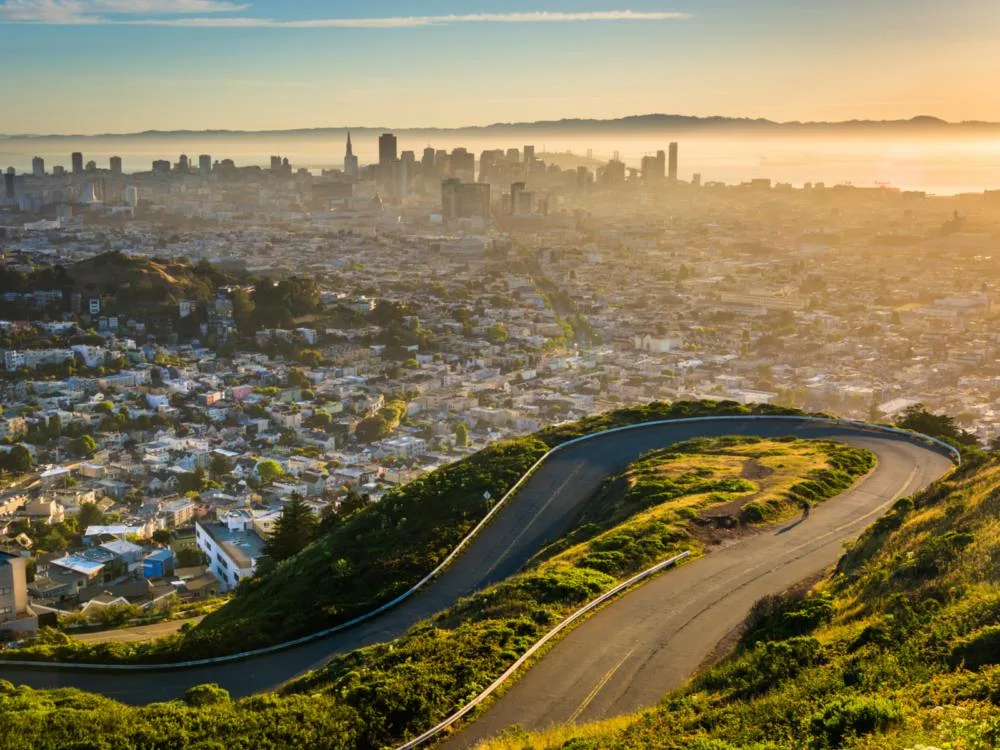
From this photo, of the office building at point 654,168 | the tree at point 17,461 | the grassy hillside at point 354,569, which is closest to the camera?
the grassy hillside at point 354,569

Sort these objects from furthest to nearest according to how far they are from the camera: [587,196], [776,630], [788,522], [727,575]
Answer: [587,196] < [788,522] < [727,575] < [776,630]

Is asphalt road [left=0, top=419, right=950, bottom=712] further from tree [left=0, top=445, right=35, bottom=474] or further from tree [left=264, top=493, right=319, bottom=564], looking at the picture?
tree [left=0, top=445, right=35, bottom=474]

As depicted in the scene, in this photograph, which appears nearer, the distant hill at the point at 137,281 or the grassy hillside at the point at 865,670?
the grassy hillside at the point at 865,670

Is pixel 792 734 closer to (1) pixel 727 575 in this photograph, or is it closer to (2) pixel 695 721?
(2) pixel 695 721

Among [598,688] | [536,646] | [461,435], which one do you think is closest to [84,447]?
[461,435]

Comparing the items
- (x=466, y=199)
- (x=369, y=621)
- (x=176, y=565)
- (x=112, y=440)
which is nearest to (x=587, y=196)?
→ (x=466, y=199)

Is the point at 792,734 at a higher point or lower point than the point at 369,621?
higher

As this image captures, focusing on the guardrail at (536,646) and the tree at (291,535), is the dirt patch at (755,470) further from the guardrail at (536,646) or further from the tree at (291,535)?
the tree at (291,535)

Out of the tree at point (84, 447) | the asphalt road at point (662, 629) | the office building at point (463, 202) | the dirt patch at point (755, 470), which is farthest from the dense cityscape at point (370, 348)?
the asphalt road at point (662, 629)

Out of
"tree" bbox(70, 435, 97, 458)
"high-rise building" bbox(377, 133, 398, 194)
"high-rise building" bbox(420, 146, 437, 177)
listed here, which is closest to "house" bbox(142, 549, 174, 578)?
"tree" bbox(70, 435, 97, 458)
